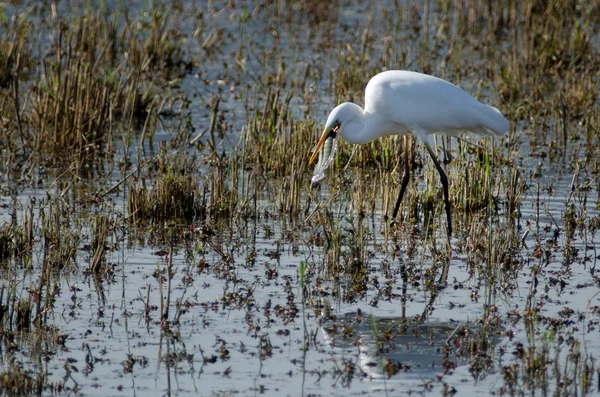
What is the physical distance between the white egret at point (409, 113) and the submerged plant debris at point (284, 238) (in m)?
0.36

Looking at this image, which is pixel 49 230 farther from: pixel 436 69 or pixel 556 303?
pixel 436 69

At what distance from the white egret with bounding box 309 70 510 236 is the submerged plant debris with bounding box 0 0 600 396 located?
359 mm

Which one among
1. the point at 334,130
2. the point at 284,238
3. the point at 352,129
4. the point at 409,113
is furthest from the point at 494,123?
the point at 284,238

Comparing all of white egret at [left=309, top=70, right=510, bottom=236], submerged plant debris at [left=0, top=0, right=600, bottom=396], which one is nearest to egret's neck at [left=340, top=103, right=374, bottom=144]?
white egret at [left=309, top=70, right=510, bottom=236]

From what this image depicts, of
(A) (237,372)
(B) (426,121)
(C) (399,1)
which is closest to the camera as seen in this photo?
(A) (237,372)

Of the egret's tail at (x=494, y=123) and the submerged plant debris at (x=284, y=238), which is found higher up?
the egret's tail at (x=494, y=123)

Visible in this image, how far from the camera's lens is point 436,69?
13.8 meters

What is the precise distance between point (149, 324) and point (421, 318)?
146 centimetres

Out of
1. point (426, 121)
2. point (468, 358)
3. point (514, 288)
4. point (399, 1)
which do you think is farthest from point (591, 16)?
point (468, 358)

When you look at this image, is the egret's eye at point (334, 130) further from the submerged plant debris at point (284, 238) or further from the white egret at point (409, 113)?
the submerged plant debris at point (284, 238)

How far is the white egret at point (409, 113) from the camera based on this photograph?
813 centimetres

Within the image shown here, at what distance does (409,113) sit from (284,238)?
1.51 metres

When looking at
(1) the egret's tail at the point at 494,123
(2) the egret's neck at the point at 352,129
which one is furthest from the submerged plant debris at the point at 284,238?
(2) the egret's neck at the point at 352,129

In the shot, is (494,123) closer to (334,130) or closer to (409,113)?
(409,113)
